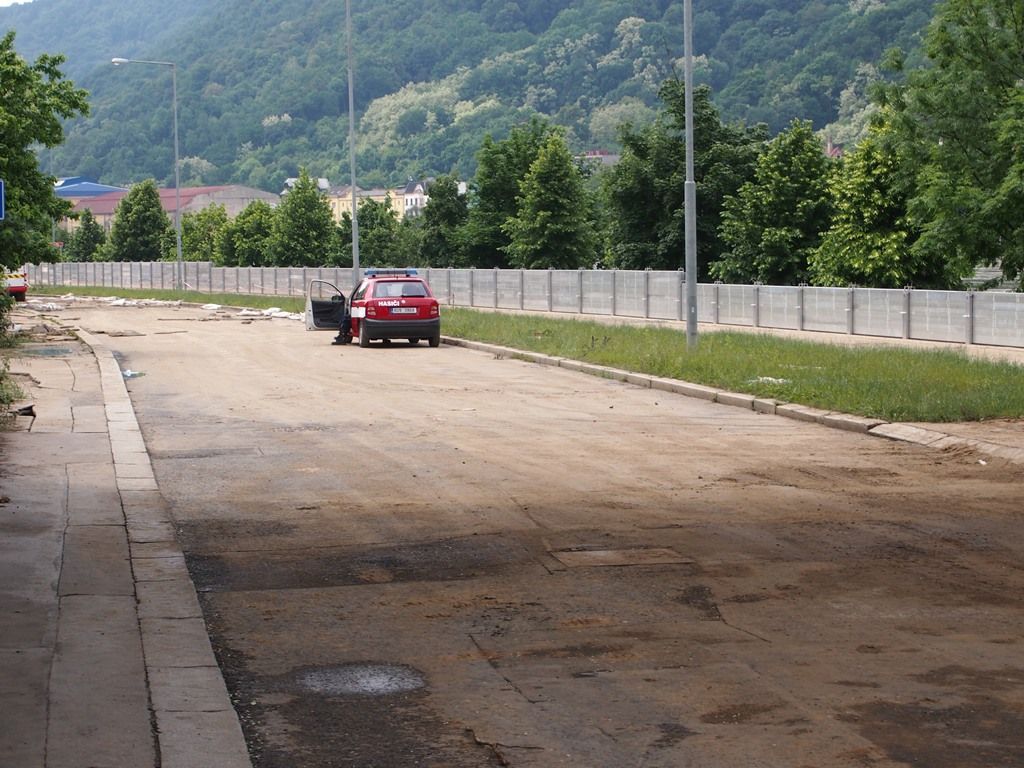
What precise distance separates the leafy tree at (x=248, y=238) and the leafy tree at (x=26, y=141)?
54.3 m

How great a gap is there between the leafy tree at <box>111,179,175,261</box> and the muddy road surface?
313ft

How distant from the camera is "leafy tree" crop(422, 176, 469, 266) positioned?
72125 mm

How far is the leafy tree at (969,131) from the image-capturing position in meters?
27.9

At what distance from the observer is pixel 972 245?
94.6 feet

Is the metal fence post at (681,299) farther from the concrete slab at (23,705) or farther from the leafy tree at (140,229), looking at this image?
the leafy tree at (140,229)

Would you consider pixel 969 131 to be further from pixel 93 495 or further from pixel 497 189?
pixel 497 189

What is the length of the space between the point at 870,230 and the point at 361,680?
36.8 metres

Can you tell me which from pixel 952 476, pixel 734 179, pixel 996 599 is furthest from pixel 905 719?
pixel 734 179

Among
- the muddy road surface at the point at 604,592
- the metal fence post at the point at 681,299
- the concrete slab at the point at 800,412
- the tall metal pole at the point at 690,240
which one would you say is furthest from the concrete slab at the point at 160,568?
the metal fence post at the point at 681,299

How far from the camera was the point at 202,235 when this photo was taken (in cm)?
11100

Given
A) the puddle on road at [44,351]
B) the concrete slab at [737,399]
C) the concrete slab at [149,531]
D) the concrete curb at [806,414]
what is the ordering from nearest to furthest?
the concrete slab at [149,531] < the concrete curb at [806,414] < the concrete slab at [737,399] < the puddle on road at [44,351]

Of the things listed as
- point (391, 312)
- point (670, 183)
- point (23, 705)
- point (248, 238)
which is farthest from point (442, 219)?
point (23, 705)

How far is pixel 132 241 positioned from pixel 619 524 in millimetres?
103602

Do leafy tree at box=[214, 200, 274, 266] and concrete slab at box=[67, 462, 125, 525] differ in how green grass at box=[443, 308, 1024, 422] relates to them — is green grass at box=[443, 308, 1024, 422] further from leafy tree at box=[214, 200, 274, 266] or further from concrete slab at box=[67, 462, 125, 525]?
leafy tree at box=[214, 200, 274, 266]
